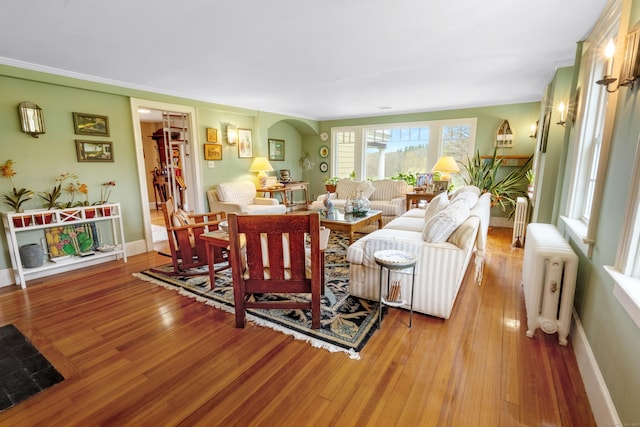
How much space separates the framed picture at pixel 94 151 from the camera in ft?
11.8

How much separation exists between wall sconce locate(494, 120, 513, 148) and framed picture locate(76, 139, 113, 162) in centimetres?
631

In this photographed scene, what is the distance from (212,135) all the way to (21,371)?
13.5 feet

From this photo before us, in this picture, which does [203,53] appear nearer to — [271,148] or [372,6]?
[372,6]

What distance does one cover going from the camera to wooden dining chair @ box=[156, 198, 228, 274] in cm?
317

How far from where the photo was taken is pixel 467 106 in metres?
5.71

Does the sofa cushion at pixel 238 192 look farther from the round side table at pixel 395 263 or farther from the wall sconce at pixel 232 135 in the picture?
the round side table at pixel 395 263

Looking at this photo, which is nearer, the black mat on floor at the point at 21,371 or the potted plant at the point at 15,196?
the black mat on floor at the point at 21,371

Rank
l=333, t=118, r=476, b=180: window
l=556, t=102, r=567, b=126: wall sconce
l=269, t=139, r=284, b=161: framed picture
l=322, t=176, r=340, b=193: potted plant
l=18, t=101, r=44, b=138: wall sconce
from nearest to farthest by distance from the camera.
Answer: l=556, t=102, r=567, b=126: wall sconce < l=18, t=101, r=44, b=138: wall sconce < l=333, t=118, r=476, b=180: window < l=322, t=176, r=340, b=193: potted plant < l=269, t=139, r=284, b=161: framed picture

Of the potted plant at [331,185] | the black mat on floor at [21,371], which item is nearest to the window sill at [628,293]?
the black mat on floor at [21,371]

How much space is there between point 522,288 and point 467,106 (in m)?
4.04

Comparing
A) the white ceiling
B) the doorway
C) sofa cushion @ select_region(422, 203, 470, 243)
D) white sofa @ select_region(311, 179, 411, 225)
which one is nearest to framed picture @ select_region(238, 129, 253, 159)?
the doorway

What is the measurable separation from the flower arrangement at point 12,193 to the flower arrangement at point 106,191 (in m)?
0.71

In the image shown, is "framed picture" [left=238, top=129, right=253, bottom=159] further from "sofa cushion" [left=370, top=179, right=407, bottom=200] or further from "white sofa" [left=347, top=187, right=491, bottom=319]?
"white sofa" [left=347, top=187, right=491, bottom=319]

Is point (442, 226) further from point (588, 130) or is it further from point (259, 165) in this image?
point (259, 165)
